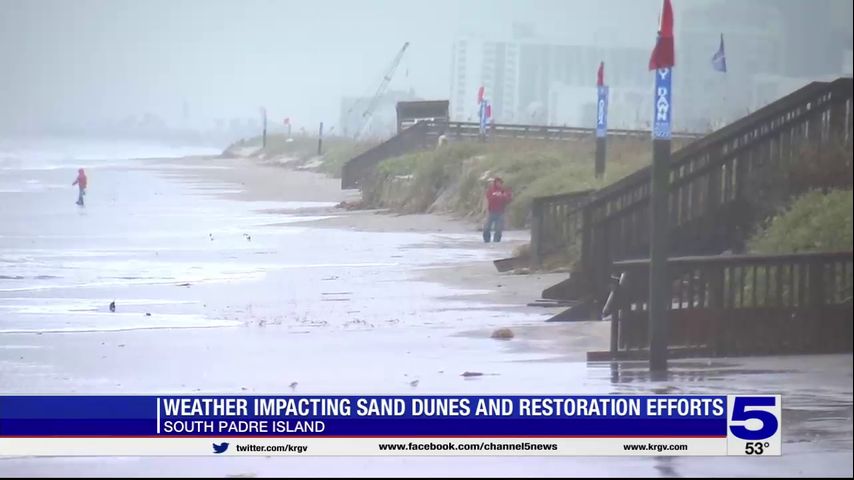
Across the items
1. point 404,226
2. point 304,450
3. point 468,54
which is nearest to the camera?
point 304,450

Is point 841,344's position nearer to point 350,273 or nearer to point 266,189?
point 350,273

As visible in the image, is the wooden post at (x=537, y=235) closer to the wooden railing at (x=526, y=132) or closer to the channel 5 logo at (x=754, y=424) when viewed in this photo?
the wooden railing at (x=526, y=132)

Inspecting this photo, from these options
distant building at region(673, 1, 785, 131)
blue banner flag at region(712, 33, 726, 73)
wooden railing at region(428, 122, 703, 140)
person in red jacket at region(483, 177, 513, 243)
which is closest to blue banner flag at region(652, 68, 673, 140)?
distant building at region(673, 1, 785, 131)

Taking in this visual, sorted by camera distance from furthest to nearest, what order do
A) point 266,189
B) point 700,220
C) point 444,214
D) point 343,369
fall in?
1. point 266,189
2. point 444,214
3. point 700,220
4. point 343,369

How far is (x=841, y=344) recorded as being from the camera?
7281 millimetres

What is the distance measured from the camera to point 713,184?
1170cm

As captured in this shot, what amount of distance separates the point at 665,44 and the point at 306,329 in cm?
528

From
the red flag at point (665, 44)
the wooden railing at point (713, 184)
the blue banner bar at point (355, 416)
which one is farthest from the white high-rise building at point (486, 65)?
the blue banner bar at point (355, 416)

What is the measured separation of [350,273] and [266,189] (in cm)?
2068

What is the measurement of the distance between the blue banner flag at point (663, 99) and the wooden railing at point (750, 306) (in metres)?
0.95

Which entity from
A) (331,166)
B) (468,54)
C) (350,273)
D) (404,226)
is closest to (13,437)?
(468,54)

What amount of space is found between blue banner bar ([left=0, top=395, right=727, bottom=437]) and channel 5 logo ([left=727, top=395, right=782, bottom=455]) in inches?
3.8

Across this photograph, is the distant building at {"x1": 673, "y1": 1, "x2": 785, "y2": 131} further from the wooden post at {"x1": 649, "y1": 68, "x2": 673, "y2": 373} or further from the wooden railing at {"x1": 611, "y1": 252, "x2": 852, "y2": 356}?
the wooden railing at {"x1": 611, "y1": 252, "x2": 852, "y2": 356}

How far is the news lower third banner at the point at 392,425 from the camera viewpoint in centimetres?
709
